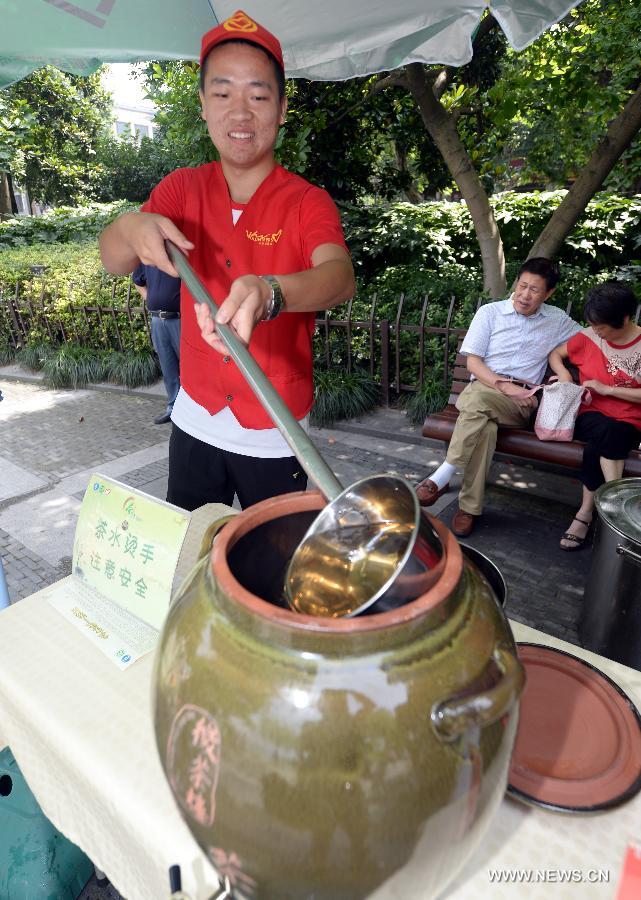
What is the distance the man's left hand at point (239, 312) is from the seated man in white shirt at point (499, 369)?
2.61 meters

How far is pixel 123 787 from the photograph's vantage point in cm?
90

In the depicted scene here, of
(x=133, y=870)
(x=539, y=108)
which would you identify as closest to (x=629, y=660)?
(x=133, y=870)

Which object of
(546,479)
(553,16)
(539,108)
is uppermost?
(539,108)

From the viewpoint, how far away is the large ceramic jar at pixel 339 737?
539 millimetres

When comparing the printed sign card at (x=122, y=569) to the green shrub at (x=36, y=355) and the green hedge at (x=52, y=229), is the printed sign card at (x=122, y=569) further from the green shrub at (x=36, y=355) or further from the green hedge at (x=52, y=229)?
the green hedge at (x=52, y=229)

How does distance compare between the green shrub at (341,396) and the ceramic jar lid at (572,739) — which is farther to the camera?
the green shrub at (341,396)

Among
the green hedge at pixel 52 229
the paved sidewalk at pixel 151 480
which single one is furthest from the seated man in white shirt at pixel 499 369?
the green hedge at pixel 52 229

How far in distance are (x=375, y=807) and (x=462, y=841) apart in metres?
0.17

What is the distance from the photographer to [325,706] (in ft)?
1.77

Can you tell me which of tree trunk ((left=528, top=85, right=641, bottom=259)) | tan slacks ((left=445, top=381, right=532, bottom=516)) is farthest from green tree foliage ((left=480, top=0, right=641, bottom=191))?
tan slacks ((left=445, top=381, right=532, bottom=516))

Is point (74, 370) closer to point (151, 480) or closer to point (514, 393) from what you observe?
point (151, 480)

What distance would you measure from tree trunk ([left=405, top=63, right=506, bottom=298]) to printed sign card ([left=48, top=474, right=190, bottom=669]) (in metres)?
5.39

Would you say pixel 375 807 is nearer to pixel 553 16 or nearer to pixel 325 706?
pixel 325 706

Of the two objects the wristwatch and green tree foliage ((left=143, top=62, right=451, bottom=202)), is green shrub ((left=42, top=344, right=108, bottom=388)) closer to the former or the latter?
green tree foliage ((left=143, top=62, right=451, bottom=202))
